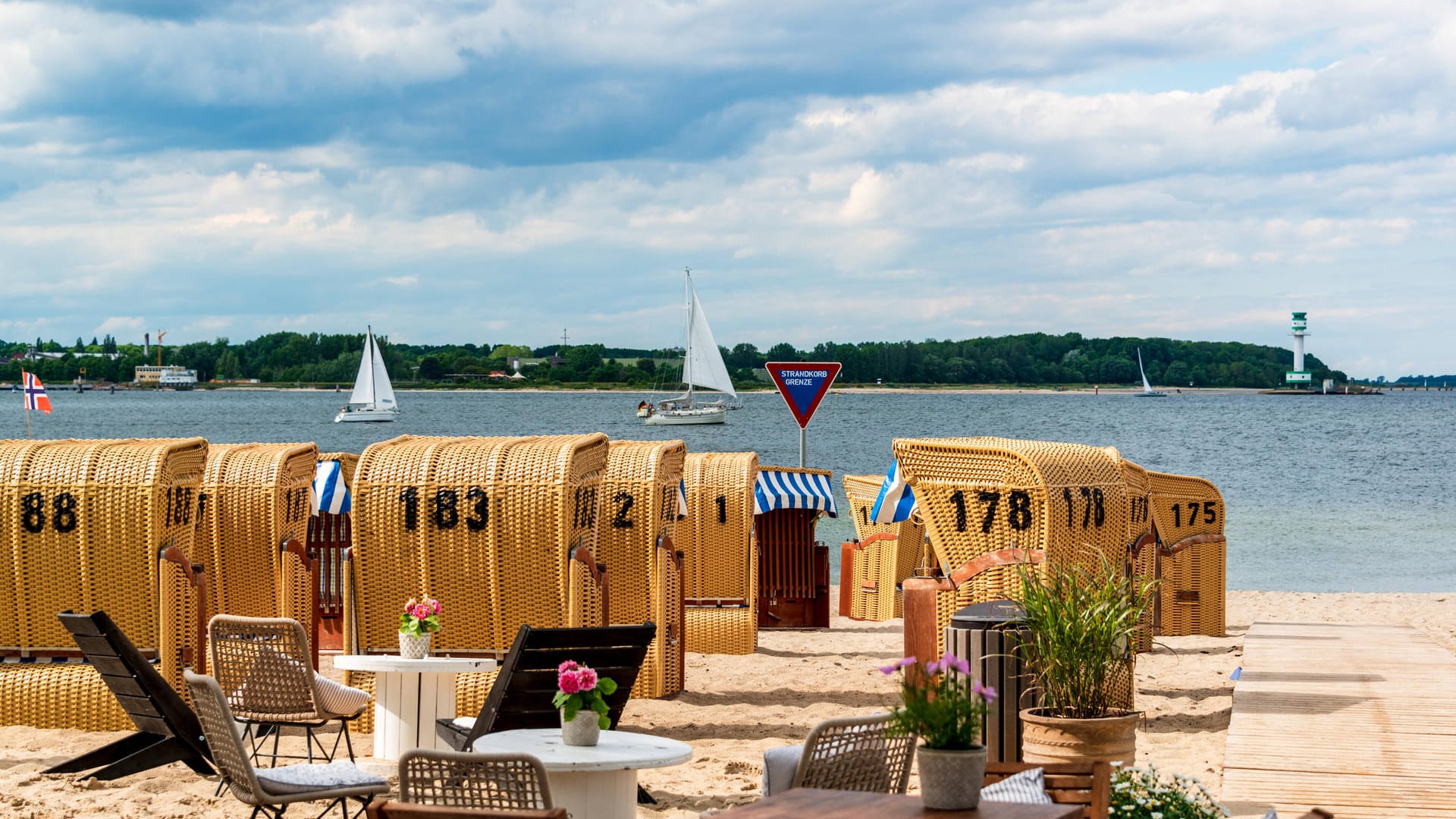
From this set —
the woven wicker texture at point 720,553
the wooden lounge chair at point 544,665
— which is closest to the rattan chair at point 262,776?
the wooden lounge chair at point 544,665

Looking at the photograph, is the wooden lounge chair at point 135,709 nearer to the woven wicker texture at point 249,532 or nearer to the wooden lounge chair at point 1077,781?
the woven wicker texture at point 249,532

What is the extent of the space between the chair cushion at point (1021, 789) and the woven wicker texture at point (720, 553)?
8399 mm

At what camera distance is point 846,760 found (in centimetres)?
427

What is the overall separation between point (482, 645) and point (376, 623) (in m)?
0.60

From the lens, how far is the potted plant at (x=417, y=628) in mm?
7277

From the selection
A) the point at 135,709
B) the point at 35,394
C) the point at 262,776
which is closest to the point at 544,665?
the point at 262,776

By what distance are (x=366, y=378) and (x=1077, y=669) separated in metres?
75.3

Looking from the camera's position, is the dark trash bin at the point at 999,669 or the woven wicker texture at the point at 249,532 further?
the woven wicker texture at the point at 249,532

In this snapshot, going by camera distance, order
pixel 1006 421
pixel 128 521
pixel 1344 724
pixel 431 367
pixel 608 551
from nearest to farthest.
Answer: pixel 1344 724
pixel 128 521
pixel 608 551
pixel 1006 421
pixel 431 367

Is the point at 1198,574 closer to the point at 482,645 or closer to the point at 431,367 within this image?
the point at 482,645

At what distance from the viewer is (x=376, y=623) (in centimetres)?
811

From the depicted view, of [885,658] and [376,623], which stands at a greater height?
[376,623]

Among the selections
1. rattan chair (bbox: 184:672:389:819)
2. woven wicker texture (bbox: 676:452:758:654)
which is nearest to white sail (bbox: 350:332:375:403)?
woven wicker texture (bbox: 676:452:758:654)

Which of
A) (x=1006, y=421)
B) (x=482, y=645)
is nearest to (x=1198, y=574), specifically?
(x=482, y=645)
